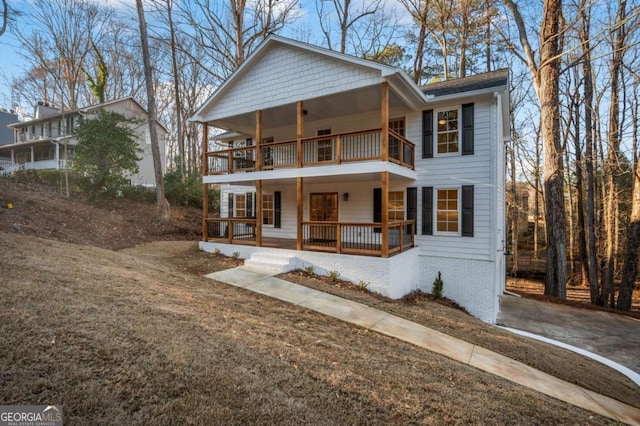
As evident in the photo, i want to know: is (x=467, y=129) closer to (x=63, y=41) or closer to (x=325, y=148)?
(x=325, y=148)

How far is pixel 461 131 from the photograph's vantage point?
9867mm

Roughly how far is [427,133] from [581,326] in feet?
26.5

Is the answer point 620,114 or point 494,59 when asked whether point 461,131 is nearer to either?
point 620,114

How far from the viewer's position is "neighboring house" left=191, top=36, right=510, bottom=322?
9047mm

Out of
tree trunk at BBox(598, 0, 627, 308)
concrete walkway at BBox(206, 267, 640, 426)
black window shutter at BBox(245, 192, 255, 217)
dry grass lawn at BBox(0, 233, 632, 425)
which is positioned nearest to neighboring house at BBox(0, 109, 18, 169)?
black window shutter at BBox(245, 192, 255, 217)

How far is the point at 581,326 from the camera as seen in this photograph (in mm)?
9781

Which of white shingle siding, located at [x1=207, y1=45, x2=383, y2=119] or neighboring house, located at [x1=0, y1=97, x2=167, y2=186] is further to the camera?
neighboring house, located at [x1=0, y1=97, x2=167, y2=186]

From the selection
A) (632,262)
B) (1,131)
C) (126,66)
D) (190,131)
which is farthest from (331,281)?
(1,131)

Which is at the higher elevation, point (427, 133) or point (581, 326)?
point (427, 133)

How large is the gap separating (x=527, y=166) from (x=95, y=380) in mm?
26299

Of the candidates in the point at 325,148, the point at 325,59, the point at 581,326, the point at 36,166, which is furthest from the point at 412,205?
the point at 36,166

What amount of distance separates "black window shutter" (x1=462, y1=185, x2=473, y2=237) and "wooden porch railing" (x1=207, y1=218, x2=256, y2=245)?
7396mm

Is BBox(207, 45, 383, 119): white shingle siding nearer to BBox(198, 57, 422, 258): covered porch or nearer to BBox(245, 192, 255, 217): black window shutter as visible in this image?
BBox(198, 57, 422, 258): covered porch

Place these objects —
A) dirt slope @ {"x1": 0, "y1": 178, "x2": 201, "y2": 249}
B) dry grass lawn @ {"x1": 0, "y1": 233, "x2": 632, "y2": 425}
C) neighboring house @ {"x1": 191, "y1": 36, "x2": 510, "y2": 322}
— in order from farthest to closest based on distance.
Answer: dirt slope @ {"x1": 0, "y1": 178, "x2": 201, "y2": 249}, neighboring house @ {"x1": 191, "y1": 36, "x2": 510, "y2": 322}, dry grass lawn @ {"x1": 0, "y1": 233, "x2": 632, "y2": 425}
